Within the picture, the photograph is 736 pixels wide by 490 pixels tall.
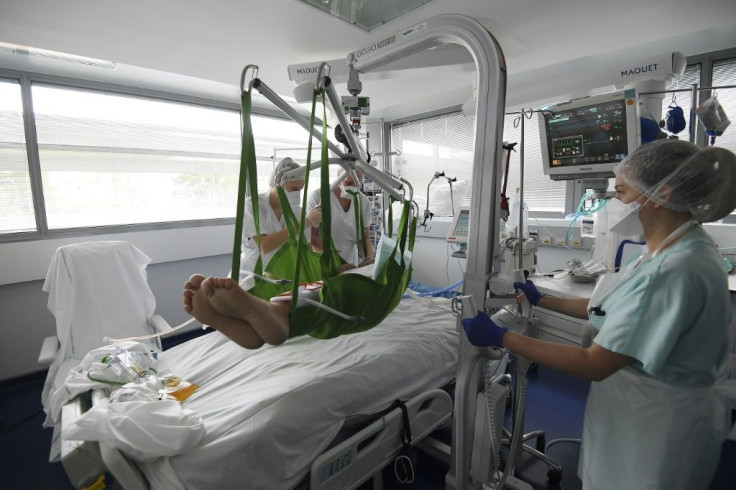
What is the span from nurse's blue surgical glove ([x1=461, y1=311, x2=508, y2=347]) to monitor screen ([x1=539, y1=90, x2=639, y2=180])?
1.20 m

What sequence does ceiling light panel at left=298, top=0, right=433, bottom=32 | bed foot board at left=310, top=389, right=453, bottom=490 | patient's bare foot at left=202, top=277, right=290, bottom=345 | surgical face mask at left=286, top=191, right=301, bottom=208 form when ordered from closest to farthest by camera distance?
patient's bare foot at left=202, top=277, right=290, bottom=345
bed foot board at left=310, top=389, right=453, bottom=490
ceiling light panel at left=298, top=0, right=433, bottom=32
surgical face mask at left=286, top=191, right=301, bottom=208

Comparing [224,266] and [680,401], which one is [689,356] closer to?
[680,401]

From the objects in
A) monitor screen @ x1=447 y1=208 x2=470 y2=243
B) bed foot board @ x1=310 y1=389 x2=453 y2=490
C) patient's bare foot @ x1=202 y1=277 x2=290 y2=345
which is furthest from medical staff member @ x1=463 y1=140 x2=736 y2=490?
monitor screen @ x1=447 y1=208 x2=470 y2=243

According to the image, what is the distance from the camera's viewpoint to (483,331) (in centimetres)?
103

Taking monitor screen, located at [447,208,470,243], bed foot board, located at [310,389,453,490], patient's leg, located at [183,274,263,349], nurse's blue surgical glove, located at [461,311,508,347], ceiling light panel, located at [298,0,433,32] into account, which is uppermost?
ceiling light panel, located at [298,0,433,32]

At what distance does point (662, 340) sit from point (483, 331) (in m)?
0.40

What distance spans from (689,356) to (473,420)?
666 mm

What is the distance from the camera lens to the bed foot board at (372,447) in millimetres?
1273

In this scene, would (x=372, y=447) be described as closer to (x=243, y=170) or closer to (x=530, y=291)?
(x=530, y=291)

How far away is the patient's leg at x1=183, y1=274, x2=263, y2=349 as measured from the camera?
38.3 inches

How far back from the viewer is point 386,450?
1477 mm

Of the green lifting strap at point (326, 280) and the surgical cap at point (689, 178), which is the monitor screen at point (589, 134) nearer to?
the surgical cap at point (689, 178)

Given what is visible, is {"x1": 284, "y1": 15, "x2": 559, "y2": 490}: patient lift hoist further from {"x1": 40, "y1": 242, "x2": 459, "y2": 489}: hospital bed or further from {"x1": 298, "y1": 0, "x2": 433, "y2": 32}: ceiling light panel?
{"x1": 298, "y1": 0, "x2": 433, "y2": 32}: ceiling light panel

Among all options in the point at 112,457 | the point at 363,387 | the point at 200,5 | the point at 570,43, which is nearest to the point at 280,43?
the point at 200,5
